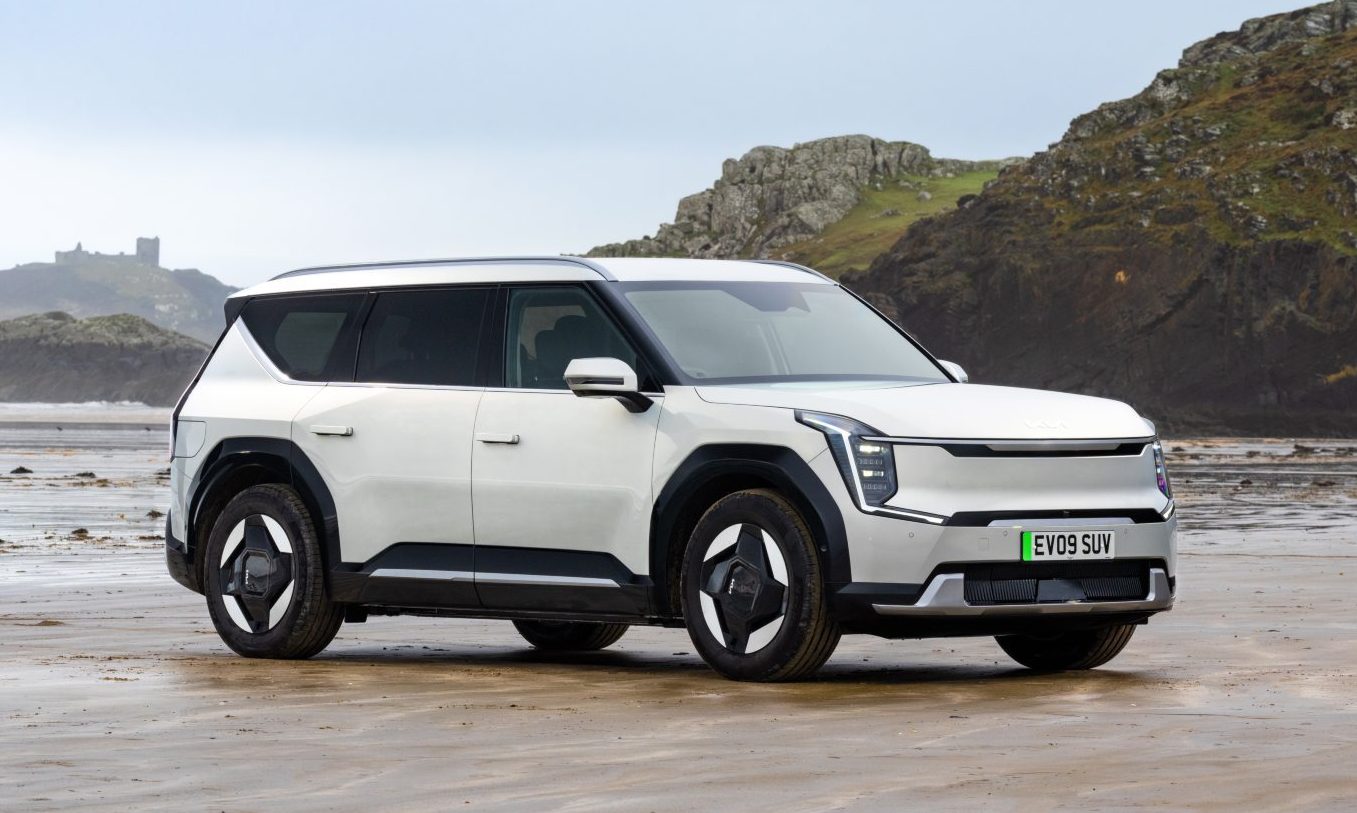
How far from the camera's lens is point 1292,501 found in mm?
32344

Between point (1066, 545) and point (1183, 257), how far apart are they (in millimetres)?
138397

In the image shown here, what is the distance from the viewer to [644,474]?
10234mm

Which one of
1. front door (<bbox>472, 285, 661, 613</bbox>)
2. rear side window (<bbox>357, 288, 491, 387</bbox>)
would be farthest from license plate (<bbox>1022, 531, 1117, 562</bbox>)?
rear side window (<bbox>357, 288, 491, 387</bbox>)

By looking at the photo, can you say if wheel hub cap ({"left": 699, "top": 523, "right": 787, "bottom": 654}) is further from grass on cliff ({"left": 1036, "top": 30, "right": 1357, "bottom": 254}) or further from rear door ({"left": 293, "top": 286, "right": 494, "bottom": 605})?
grass on cliff ({"left": 1036, "top": 30, "right": 1357, "bottom": 254})

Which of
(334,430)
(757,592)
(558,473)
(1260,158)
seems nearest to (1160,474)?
(757,592)

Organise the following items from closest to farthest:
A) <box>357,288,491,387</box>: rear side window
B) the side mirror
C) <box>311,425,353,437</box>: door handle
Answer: the side mirror → <box>357,288,491,387</box>: rear side window → <box>311,425,353,437</box>: door handle

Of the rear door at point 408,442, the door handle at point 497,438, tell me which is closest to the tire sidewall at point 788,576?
the door handle at point 497,438

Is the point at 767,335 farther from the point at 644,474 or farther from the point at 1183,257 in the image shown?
the point at 1183,257

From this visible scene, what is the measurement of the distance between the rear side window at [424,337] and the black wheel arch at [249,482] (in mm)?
569

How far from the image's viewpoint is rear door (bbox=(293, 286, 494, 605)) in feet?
35.8

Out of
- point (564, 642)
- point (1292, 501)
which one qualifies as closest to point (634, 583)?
point (564, 642)

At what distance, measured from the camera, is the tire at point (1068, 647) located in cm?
1062

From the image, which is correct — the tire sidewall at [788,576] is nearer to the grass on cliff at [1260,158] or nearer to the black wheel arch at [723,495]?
the black wheel arch at [723,495]

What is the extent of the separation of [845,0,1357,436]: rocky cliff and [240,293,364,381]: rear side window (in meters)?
114
